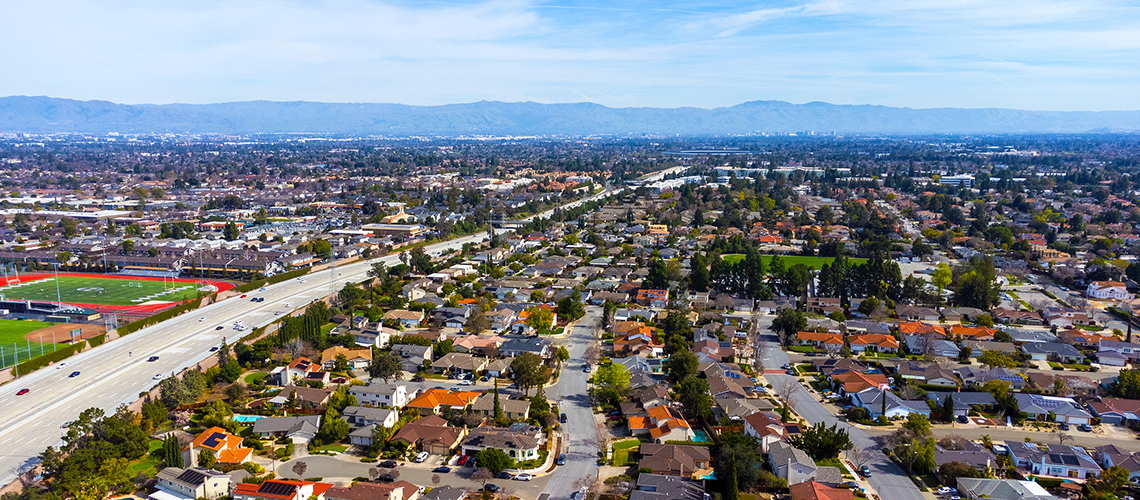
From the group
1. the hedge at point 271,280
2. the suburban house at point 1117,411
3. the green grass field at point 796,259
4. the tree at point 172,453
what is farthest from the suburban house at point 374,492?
the green grass field at point 796,259

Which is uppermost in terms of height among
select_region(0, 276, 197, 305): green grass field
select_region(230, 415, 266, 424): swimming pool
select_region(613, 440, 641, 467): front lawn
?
select_region(0, 276, 197, 305): green grass field

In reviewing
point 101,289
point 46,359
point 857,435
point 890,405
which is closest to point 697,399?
point 857,435

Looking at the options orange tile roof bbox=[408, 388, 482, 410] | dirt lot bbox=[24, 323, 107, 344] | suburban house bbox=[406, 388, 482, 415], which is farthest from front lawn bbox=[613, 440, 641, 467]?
dirt lot bbox=[24, 323, 107, 344]

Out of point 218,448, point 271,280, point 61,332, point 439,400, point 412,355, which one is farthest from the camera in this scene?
point 271,280

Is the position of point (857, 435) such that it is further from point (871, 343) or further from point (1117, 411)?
point (871, 343)

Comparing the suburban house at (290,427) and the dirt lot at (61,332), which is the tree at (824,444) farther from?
the dirt lot at (61,332)

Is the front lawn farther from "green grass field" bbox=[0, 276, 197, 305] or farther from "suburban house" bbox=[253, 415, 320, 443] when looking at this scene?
"green grass field" bbox=[0, 276, 197, 305]

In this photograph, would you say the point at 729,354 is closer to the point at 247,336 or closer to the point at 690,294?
the point at 690,294
